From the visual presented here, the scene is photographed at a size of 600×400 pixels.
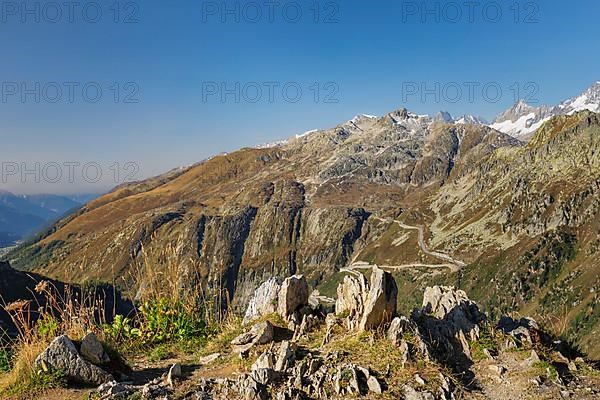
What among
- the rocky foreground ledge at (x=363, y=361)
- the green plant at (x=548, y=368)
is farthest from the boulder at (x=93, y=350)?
the green plant at (x=548, y=368)

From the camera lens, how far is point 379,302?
521 inches

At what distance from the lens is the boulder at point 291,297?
1534 cm

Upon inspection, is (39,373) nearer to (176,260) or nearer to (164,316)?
(164,316)

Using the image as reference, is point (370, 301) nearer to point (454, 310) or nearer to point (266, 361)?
point (266, 361)

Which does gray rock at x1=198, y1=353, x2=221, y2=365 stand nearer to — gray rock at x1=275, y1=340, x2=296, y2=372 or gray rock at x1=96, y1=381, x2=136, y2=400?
gray rock at x1=275, y1=340, x2=296, y2=372

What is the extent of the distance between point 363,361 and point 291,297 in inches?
175

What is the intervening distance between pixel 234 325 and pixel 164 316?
253cm

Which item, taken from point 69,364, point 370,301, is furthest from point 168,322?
point 370,301

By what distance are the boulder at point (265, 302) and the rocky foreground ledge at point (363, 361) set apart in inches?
34.3

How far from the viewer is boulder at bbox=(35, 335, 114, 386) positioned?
10.9 meters

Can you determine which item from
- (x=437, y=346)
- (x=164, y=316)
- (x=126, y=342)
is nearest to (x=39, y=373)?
(x=126, y=342)

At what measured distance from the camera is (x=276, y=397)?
33.6 ft

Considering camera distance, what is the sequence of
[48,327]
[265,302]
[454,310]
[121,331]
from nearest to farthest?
[48,327] < [121,331] < [454,310] < [265,302]

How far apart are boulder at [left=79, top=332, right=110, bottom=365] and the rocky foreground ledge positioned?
26 millimetres
